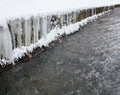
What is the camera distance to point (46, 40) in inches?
322

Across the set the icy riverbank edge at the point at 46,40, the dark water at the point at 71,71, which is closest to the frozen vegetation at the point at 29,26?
the icy riverbank edge at the point at 46,40

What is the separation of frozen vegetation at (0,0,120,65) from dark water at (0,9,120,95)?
443 mm

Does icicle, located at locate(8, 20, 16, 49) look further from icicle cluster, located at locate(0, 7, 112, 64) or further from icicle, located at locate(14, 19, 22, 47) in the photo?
icicle, located at locate(14, 19, 22, 47)

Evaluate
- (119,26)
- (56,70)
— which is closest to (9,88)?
(56,70)

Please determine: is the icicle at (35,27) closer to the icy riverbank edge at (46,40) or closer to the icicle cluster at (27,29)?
the icicle cluster at (27,29)

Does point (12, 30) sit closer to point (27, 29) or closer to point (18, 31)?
point (18, 31)

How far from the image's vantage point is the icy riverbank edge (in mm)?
6813

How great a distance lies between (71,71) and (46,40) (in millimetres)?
2002

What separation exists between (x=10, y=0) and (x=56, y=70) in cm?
448

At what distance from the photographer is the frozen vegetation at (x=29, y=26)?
672 centimetres

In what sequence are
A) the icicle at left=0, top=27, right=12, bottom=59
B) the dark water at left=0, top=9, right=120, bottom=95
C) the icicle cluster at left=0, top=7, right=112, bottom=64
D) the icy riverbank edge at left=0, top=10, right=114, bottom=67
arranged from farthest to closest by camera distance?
the icy riverbank edge at left=0, top=10, right=114, bottom=67 < the icicle cluster at left=0, top=7, right=112, bottom=64 < the icicle at left=0, top=27, right=12, bottom=59 < the dark water at left=0, top=9, right=120, bottom=95

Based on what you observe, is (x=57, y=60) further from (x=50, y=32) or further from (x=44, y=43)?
(x=50, y=32)

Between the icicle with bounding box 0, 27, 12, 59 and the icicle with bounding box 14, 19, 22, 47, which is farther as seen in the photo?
the icicle with bounding box 14, 19, 22, 47

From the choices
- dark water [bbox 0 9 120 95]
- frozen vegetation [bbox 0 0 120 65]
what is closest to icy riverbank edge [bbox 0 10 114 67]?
frozen vegetation [bbox 0 0 120 65]
